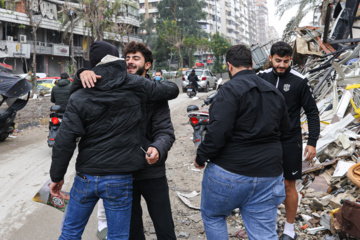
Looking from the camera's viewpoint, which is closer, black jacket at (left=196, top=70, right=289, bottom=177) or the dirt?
black jacket at (left=196, top=70, right=289, bottom=177)

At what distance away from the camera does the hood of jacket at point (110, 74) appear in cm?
239

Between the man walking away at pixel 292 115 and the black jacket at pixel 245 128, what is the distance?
1.00 meters

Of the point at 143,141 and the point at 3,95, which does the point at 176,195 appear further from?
the point at 3,95

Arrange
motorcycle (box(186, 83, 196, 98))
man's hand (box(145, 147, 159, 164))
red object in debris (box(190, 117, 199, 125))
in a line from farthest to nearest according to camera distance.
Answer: motorcycle (box(186, 83, 196, 98)) → red object in debris (box(190, 117, 199, 125)) → man's hand (box(145, 147, 159, 164))

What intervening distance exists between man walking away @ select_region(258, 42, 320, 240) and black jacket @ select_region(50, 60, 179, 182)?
5.59ft

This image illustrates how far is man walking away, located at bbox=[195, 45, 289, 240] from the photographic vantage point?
2.38 meters

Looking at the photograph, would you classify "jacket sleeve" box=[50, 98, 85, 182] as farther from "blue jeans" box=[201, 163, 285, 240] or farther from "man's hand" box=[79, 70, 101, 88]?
"blue jeans" box=[201, 163, 285, 240]

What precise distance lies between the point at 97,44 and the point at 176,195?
10.5 feet

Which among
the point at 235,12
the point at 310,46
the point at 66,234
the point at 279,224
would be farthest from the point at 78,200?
the point at 235,12

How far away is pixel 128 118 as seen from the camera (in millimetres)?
2445

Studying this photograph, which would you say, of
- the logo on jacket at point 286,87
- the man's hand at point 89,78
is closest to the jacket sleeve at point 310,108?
the logo on jacket at point 286,87

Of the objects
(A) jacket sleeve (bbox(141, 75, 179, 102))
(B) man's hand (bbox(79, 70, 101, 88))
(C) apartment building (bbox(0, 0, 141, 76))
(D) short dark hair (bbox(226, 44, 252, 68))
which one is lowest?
(A) jacket sleeve (bbox(141, 75, 179, 102))

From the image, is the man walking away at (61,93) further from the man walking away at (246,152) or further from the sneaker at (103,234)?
the man walking away at (246,152)

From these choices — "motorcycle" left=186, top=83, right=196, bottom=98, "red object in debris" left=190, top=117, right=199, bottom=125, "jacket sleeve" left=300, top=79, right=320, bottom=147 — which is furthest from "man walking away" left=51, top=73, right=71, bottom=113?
"motorcycle" left=186, top=83, right=196, bottom=98
